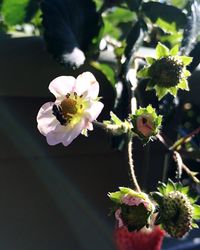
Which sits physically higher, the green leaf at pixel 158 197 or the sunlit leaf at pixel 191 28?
the sunlit leaf at pixel 191 28

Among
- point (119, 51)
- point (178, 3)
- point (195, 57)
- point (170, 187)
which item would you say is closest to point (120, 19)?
point (178, 3)

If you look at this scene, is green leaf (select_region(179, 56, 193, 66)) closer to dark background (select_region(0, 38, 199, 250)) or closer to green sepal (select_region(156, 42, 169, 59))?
green sepal (select_region(156, 42, 169, 59))

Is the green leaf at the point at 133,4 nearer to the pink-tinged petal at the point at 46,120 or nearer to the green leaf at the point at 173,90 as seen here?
the green leaf at the point at 173,90

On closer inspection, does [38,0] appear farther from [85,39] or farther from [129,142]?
[129,142]

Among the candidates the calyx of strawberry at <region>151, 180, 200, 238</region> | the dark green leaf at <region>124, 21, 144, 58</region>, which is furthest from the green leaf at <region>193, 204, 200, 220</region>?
the dark green leaf at <region>124, 21, 144, 58</region>

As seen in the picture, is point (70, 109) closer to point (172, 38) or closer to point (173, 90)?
point (173, 90)

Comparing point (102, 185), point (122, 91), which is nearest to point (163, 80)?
point (122, 91)

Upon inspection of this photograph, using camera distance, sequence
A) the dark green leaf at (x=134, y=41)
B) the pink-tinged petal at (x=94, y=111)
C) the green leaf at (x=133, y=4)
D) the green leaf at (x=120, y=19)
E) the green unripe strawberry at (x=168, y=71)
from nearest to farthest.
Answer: the pink-tinged petal at (x=94, y=111) → the green unripe strawberry at (x=168, y=71) → the dark green leaf at (x=134, y=41) → the green leaf at (x=133, y=4) → the green leaf at (x=120, y=19)

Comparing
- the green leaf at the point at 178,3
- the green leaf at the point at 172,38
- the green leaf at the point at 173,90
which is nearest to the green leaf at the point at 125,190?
the green leaf at the point at 173,90
